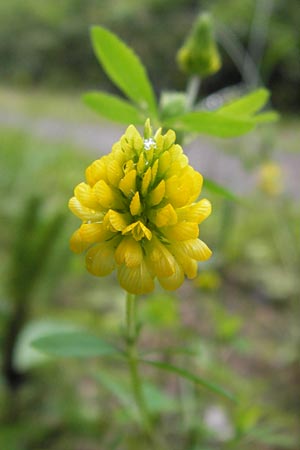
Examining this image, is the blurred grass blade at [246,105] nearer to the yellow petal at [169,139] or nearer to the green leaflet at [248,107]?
the green leaflet at [248,107]

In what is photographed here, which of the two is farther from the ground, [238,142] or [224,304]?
[238,142]

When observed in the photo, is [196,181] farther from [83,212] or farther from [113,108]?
[113,108]

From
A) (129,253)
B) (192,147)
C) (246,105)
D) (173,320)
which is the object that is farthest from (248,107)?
(192,147)

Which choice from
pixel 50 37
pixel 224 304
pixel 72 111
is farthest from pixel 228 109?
pixel 50 37

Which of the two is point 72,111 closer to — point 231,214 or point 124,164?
point 231,214

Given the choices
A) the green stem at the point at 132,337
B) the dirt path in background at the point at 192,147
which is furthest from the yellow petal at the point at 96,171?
the dirt path in background at the point at 192,147

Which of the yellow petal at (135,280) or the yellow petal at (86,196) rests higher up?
the yellow petal at (86,196)
